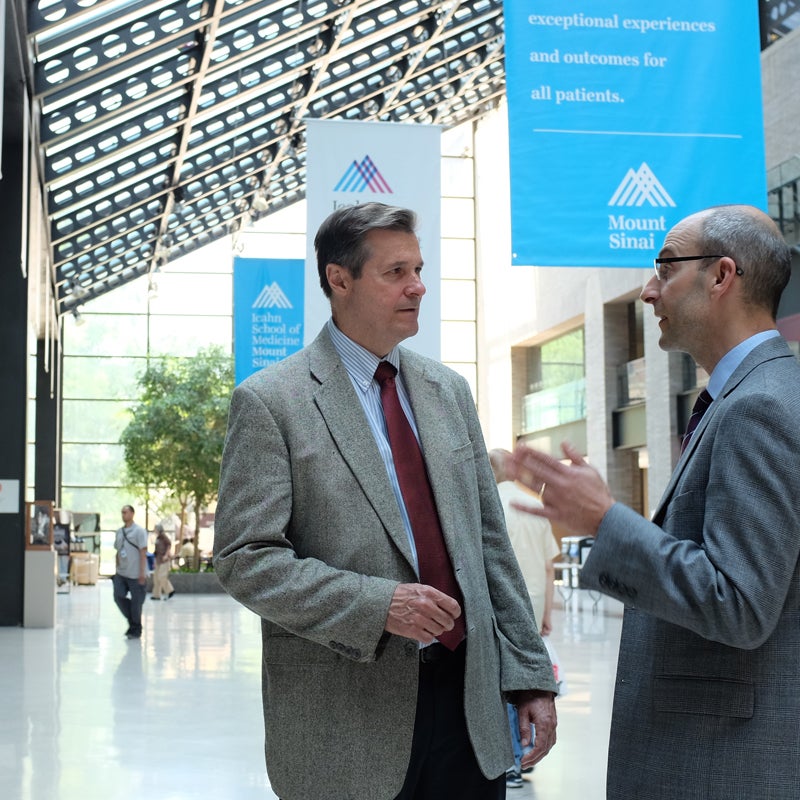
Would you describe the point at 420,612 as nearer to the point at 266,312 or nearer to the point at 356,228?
the point at 356,228

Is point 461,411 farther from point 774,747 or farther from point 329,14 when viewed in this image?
point 329,14

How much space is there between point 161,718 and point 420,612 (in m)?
6.26

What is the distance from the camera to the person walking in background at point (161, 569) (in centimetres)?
→ 2395

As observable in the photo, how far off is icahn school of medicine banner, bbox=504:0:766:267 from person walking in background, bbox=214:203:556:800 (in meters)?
3.25

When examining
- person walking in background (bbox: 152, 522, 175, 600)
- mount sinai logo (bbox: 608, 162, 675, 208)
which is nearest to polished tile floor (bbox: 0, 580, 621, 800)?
mount sinai logo (bbox: 608, 162, 675, 208)

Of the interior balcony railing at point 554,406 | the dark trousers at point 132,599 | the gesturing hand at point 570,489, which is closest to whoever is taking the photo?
the gesturing hand at point 570,489

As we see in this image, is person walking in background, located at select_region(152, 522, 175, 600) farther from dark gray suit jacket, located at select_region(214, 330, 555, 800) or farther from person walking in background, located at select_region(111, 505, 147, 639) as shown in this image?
dark gray suit jacket, located at select_region(214, 330, 555, 800)

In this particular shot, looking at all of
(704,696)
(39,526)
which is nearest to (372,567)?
(704,696)

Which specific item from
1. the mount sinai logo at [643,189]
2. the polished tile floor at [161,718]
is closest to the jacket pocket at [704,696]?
the polished tile floor at [161,718]

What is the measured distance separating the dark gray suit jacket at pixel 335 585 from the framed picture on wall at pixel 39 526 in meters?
15.5

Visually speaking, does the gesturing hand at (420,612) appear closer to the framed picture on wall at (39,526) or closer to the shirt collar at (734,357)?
the shirt collar at (734,357)

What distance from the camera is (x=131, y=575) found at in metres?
14.3

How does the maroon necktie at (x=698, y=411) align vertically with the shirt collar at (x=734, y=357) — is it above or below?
below

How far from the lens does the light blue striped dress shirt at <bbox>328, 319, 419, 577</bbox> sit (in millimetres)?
2264
